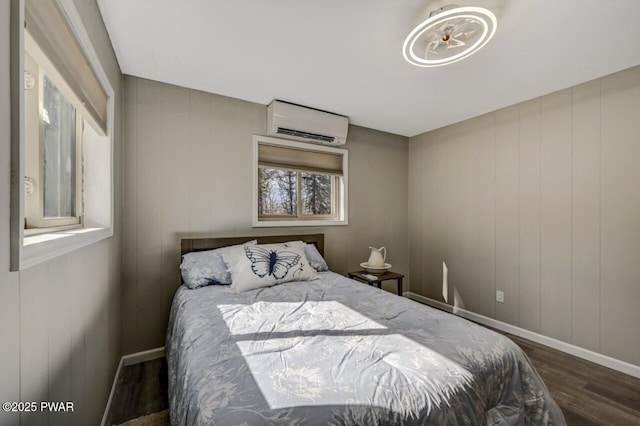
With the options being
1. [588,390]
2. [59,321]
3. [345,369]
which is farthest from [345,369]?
[588,390]

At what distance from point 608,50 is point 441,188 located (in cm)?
193

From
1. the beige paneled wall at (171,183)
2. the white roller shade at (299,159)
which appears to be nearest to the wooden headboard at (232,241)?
the beige paneled wall at (171,183)

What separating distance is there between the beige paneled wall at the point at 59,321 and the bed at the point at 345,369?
1.36 ft

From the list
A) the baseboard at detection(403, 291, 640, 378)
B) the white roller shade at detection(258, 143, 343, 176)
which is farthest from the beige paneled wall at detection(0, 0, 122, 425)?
the baseboard at detection(403, 291, 640, 378)

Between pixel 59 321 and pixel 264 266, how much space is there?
4.37ft

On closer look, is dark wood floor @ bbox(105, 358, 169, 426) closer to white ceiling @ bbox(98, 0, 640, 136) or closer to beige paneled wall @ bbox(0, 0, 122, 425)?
beige paneled wall @ bbox(0, 0, 122, 425)

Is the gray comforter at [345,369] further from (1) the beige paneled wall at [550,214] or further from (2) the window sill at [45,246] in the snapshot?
(1) the beige paneled wall at [550,214]

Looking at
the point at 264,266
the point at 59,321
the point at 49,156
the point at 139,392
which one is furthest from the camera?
the point at 264,266

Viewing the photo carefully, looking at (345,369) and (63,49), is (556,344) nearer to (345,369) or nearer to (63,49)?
(345,369)

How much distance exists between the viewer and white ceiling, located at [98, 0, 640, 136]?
1.59 m

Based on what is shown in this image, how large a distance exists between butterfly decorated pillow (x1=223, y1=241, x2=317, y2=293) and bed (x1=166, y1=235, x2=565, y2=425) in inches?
12.2

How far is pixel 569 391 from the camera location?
1.99m

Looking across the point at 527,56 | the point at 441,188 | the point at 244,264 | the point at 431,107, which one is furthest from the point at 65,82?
the point at 441,188

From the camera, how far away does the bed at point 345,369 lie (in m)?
0.90
